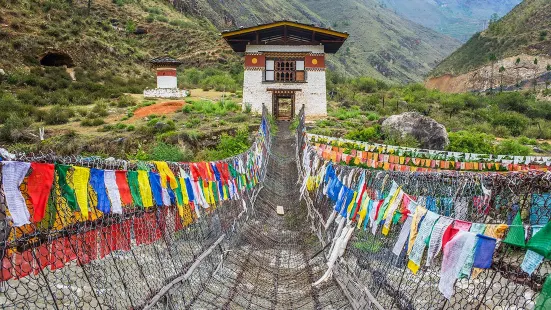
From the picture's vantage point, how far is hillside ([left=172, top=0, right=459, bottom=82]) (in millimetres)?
108375

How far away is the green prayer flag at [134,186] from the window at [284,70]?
26.5m

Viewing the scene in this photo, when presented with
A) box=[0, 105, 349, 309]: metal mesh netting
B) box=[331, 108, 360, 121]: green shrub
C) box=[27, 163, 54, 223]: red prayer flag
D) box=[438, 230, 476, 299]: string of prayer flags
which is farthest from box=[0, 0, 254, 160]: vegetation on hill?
box=[438, 230, 476, 299]: string of prayer flags

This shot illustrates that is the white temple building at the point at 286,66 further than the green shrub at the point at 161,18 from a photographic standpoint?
No

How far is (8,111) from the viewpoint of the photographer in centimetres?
2856

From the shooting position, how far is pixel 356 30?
150m

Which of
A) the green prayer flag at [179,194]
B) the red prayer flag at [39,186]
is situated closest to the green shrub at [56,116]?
the green prayer flag at [179,194]

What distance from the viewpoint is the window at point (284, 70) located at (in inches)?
1270

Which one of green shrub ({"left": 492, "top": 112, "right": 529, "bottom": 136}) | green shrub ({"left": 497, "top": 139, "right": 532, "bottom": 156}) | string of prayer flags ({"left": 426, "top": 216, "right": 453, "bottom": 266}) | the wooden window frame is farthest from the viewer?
green shrub ({"left": 492, "top": 112, "right": 529, "bottom": 136})

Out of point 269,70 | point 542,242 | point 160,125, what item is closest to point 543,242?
point 542,242

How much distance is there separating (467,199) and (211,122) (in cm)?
2058

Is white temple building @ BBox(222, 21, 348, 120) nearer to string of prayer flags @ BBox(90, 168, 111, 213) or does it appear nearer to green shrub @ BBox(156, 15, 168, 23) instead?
string of prayer flags @ BBox(90, 168, 111, 213)

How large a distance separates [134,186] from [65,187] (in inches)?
48.2

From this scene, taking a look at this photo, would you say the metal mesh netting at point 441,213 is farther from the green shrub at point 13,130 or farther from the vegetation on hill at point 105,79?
the green shrub at point 13,130

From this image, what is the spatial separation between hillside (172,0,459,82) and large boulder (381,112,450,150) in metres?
70.9
